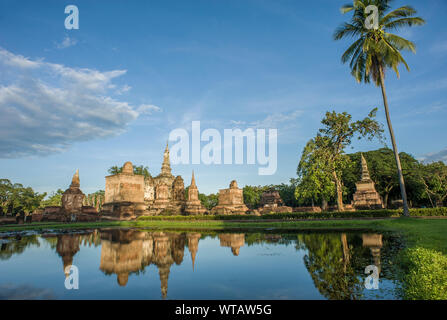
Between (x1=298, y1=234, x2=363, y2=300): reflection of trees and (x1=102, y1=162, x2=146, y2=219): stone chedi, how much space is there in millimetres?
26157

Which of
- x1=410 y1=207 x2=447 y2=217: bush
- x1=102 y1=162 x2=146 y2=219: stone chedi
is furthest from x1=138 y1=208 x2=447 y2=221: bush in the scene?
x1=102 y1=162 x2=146 y2=219: stone chedi

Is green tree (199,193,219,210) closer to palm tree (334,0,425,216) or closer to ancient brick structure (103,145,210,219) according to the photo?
ancient brick structure (103,145,210,219)

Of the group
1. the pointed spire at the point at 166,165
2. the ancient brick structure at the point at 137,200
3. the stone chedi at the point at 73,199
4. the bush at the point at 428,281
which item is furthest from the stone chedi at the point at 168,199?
the bush at the point at 428,281

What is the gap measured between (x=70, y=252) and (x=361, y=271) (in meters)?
10.8

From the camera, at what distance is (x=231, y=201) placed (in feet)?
102

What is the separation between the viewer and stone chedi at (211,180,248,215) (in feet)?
99.6

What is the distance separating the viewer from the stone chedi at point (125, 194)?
30453 mm

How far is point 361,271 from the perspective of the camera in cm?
595

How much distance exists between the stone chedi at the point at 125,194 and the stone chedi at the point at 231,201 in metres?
10.1

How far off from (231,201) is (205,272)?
2425 cm

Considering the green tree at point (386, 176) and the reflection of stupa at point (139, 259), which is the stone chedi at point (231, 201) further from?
the reflection of stupa at point (139, 259)

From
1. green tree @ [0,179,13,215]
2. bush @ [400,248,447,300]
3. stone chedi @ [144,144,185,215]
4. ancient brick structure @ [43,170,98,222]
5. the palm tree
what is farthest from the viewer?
green tree @ [0,179,13,215]

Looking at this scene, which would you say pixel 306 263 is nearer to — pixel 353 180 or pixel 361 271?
pixel 361 271
